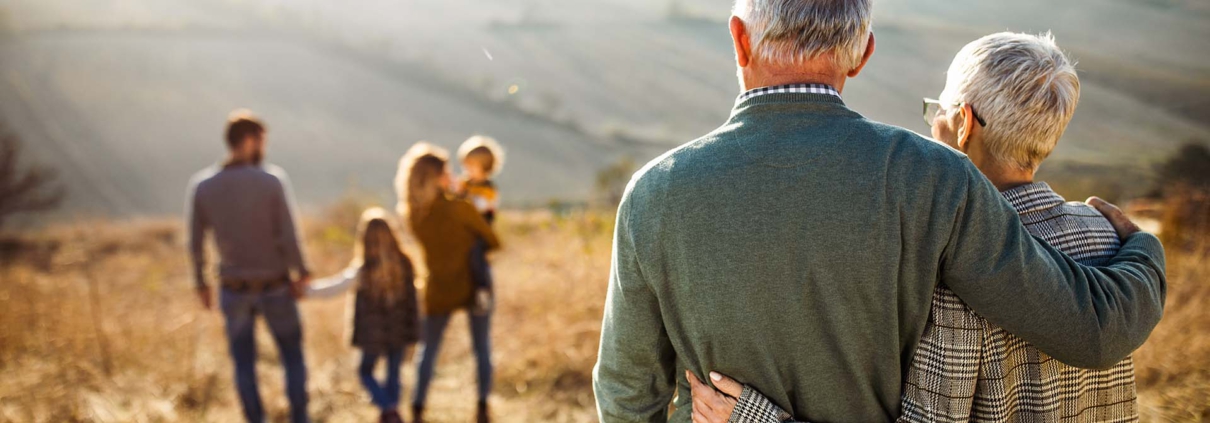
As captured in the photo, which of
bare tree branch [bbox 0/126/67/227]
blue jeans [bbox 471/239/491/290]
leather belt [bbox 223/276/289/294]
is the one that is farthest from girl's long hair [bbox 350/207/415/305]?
bare tree branch [bbox 0/126/67/227]

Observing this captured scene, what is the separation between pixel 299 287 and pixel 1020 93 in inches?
137

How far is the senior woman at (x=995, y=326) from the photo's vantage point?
49.4 inches

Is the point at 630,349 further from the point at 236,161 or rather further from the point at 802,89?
the point at 236,161

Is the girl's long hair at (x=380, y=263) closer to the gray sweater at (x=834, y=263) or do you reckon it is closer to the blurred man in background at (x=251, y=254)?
the blurred man in background at (x=251, y=254)

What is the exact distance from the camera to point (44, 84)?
2022 centimetres

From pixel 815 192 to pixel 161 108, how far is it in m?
24.0

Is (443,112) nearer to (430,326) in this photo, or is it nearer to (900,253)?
(430,326)

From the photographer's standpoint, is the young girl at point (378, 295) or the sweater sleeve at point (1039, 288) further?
the young girl at point (378, 295)

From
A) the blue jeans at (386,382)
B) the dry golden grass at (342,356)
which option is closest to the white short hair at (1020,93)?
the dry golden grass at (342,356)

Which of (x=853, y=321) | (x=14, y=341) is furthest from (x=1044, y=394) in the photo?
(x=14, y=341)

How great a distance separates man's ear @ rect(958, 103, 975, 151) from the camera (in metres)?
1.41

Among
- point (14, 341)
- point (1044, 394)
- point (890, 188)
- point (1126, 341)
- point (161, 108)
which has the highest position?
point (161, 108)

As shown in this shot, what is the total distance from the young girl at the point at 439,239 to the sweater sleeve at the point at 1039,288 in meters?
2.93

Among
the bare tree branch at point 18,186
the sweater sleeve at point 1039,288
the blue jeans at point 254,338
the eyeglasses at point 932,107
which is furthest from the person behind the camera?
the bare tree branch at point 18,186
